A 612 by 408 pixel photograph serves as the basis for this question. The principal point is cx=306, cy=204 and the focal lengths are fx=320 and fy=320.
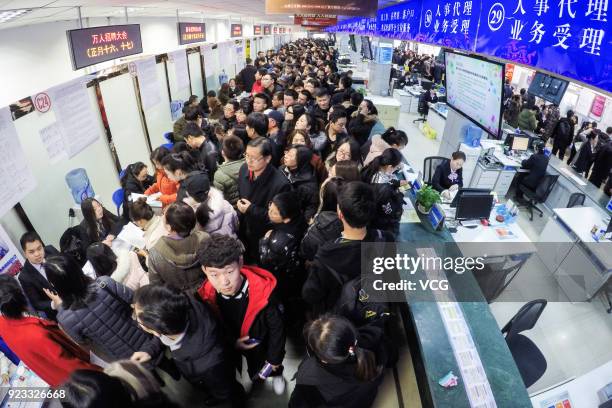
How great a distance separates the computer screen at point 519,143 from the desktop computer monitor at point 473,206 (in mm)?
4063

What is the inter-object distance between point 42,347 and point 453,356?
8.64 feet

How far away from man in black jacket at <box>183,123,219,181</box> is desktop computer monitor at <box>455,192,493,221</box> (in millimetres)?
3280

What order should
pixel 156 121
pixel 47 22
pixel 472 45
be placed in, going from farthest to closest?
pixel 156 121, pixel 47 22, pixel 472 45

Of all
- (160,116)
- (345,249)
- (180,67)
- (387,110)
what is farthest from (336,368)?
(180,67)

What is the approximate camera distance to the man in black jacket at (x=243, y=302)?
6.46 ft

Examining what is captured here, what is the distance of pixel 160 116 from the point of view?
28.0ft

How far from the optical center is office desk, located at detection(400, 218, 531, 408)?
6.16 ft

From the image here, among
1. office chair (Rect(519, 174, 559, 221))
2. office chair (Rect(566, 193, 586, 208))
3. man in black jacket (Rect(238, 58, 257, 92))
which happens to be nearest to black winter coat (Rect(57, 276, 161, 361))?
office chair (Rect(566, 193, 586, 208))

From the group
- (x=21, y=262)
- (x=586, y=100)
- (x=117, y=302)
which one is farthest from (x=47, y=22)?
(x=586, y=100)

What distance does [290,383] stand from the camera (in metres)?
2.79

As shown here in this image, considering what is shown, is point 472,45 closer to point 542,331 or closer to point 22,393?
point 542,331

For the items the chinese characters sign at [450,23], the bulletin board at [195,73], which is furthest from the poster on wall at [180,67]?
the chinese characters sign at [450,23]

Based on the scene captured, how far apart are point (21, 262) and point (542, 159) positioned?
8357mm

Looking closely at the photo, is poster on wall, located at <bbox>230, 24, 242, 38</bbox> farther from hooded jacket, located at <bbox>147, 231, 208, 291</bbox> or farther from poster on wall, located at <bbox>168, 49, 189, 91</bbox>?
hooded jacket, located at <bbox>147, 231, 208, 291</bbox>
